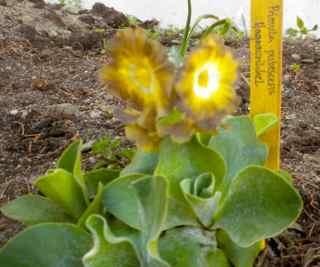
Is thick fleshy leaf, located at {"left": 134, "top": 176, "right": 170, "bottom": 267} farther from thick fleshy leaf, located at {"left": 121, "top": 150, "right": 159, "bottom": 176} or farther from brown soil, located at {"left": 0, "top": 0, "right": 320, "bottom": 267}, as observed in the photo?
brown soil, located at {"left": 0, "top": 0, "right": 320, "bottom": 267}

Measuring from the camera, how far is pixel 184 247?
3.81 feet

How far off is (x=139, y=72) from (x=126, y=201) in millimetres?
216

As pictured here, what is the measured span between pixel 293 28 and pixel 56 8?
3.35 feet

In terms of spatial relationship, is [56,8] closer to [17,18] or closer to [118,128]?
[17,18]

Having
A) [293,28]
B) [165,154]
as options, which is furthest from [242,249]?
[293,28]

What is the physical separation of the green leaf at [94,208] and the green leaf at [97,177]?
11 centimetres

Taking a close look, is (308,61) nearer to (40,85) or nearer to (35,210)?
(40,85)

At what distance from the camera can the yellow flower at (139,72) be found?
1.06 m

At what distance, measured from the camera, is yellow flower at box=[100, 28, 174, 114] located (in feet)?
3.48

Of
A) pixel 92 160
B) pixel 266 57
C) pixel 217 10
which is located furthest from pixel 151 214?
pixel 217 10

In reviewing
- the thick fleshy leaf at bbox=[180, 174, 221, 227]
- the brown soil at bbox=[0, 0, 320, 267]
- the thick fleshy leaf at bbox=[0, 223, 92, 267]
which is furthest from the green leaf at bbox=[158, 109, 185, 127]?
the brown soil at bbox=[0, 0, 320, 267]

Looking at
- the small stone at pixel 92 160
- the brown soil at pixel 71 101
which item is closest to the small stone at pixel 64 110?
the brown soil at pixel 71 101

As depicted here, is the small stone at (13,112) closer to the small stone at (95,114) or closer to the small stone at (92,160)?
the small stone at (95,114)

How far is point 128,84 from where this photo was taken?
3.63 feet
